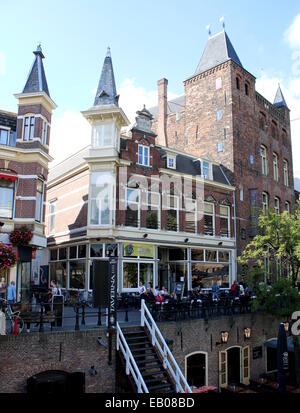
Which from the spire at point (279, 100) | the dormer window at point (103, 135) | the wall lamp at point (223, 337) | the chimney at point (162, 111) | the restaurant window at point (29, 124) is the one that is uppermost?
the spire at point (279, 100)

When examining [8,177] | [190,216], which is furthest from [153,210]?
[8,177]

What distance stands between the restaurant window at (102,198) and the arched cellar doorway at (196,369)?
8.21 meters

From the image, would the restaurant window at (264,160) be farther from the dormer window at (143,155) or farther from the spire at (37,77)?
the spire at (37,77)

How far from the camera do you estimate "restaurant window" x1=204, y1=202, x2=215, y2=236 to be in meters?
25.1

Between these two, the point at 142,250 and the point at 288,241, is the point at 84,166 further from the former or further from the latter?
the point at 288,241

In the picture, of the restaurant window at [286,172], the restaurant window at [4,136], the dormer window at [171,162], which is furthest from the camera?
the restaurant window at [286,172]

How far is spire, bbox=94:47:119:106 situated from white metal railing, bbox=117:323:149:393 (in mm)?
13986

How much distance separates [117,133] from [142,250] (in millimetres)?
6970

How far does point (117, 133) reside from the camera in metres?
20.8

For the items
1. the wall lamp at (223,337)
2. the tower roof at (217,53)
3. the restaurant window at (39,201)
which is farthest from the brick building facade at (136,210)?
the tower roof at (217,53)

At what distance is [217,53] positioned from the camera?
31.0 meters

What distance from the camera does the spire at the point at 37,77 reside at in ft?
59.1

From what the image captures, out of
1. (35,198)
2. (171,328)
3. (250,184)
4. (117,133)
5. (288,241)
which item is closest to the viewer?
(171,328)
